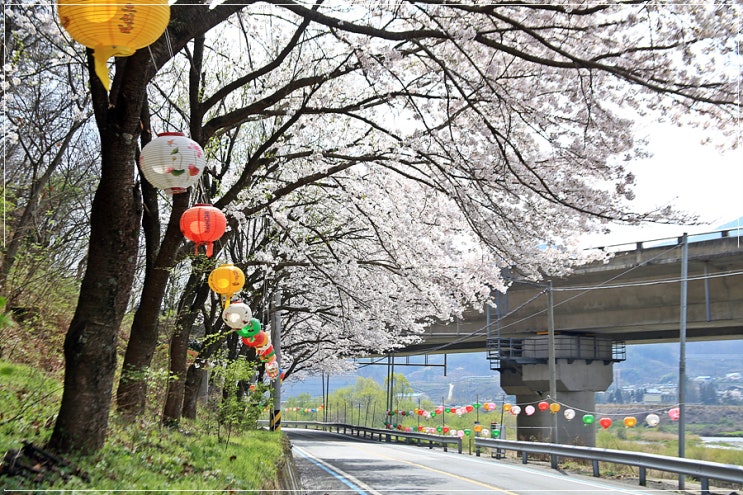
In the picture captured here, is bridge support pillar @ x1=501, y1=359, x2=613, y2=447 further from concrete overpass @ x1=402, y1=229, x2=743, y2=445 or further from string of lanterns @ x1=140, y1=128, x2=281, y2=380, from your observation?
string of lanterns @ x1=140, y1=128, x2=281, y2=380

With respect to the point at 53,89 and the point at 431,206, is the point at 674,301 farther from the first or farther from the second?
the point at 53,89

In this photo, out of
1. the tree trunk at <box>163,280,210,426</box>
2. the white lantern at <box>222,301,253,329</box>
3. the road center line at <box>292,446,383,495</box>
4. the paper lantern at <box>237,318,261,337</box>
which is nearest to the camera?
the tree trunk at <box>163,280,210,426</box>

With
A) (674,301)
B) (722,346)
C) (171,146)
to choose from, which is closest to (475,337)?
(674,301)

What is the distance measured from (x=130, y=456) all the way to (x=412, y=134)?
714cm

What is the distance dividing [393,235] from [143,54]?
1027cm

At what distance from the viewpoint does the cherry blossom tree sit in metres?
6.01

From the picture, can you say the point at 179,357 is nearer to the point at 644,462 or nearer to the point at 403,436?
the point at 644,462

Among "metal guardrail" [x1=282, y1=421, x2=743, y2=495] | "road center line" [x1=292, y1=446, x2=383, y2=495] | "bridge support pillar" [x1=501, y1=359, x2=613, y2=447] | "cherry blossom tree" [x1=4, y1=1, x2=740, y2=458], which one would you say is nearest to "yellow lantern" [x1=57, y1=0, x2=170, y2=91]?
Result: "cherry blossom tree" [x1=4, y1=1, x2=740, y2=458]

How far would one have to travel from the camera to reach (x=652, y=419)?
1934 centimetres

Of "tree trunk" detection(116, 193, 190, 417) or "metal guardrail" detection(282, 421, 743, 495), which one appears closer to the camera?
"tree trunk" detection(116, 193, 190, 417)

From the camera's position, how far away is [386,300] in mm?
21219

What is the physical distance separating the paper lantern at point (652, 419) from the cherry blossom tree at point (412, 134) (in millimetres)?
6288

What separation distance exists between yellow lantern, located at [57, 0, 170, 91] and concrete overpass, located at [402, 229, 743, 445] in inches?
767

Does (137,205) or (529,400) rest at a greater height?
(137,205)
